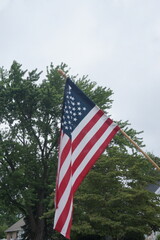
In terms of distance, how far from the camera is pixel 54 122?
103ft

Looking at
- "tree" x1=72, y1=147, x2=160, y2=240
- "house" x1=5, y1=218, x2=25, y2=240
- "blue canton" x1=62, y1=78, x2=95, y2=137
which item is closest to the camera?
"blue canton" x1=62, y1=78, x2=95, y2=137

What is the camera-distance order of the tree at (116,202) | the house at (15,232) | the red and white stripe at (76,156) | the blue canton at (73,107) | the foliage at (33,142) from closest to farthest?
the red and white stripe at (76,156) → the blue canton at (73,107) → the tree at (116,202) → the foliage at (33,142) → the house at (15,232)

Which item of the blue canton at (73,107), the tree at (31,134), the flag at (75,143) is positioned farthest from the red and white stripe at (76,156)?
the tree at (31,134)

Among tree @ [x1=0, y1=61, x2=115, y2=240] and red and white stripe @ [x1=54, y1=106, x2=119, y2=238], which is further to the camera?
tree @ [x1=0, y1=61, x2=115, y2=240]

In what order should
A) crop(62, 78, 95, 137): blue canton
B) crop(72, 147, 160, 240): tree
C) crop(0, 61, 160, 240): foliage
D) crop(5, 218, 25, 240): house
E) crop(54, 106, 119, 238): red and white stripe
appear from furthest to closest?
1. crop(5, 218, 25, 240): house
2. crop(0, 61, 160, 240): foliage
3. crop(72, 147, 160, 240): tree
4. crop(62, 78, 95, 137): blue canton
5. crop(54, 106, 119, 238): red and white stripe

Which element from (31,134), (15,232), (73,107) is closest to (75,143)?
(73,107)

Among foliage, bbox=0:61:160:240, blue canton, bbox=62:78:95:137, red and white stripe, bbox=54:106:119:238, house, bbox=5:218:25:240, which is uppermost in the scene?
house, bbox=5:218:25:240

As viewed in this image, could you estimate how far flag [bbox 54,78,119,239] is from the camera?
763 cm

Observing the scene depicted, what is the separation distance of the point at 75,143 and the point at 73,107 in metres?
0.83

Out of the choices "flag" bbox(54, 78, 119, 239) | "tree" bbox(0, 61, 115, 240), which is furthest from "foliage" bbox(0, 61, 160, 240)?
"flag" bbox(54, 78, 119, 239)

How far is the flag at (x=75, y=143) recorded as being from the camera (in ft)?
25.0

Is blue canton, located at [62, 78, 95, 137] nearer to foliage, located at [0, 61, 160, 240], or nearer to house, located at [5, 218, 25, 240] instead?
foliage, located at [0, 61, 160, 240]

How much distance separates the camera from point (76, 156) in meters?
7.98

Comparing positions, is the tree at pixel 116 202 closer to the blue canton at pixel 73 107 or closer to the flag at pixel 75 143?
the flag at pixel 75 143
